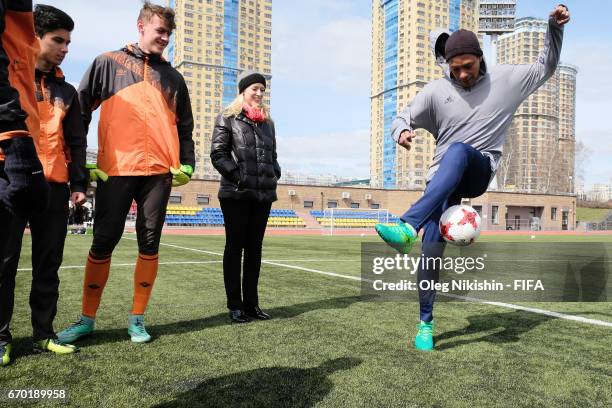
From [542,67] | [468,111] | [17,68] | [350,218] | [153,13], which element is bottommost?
[350,218]

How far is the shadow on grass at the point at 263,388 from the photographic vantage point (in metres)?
2.01

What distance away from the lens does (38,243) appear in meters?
2.85

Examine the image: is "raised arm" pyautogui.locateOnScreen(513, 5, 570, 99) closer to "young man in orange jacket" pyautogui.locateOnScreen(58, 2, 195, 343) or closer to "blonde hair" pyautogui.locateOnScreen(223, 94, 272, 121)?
"blonde hair" pyautogui.locateOnScreen(223, 94, 272, 121)

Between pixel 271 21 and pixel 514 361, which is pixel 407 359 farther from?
pixel 271 21

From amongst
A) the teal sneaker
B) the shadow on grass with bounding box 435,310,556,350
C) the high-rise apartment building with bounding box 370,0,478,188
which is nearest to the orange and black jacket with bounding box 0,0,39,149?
the teal sneaker

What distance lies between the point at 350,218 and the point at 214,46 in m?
68.4

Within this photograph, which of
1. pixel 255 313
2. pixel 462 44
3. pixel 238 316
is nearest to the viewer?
pixel 462 44

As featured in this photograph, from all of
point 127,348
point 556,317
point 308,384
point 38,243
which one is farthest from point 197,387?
point 556,317

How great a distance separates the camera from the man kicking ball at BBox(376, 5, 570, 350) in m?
3.01

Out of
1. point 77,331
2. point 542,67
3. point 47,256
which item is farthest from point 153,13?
point 542,67

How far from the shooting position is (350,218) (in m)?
42.3

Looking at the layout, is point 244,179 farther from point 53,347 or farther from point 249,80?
point 53,347

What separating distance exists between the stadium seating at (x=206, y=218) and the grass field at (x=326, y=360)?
31.4 meters

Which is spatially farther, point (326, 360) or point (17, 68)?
point (326, 360)
